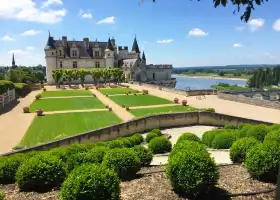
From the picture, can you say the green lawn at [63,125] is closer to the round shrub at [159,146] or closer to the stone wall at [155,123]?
the stone wall at [155,123]

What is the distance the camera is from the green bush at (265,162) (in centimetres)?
734

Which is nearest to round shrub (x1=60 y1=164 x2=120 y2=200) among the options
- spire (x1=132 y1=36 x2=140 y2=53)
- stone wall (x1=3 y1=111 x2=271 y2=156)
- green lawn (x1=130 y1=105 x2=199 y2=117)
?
stone wall (x1=3 y1=111 x2=271 y2=156)

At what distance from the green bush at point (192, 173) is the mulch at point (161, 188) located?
0.31m

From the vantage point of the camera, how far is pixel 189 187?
6.44 meters

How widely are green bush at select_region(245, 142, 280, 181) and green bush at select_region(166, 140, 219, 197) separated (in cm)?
139

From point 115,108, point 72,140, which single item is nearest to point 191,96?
point 115,108

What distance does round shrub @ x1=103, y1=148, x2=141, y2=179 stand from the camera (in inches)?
311

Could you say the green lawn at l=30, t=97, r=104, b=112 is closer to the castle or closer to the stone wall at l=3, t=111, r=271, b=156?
the stone wall at l=3, t=111, r=271, b=156

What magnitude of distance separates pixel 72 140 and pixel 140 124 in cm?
732

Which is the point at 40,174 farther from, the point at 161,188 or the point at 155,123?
the point at 155,123

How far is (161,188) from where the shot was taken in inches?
284

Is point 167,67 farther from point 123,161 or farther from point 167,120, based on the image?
point 123,161

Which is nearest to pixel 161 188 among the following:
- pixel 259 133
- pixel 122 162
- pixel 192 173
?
pixel 192 173

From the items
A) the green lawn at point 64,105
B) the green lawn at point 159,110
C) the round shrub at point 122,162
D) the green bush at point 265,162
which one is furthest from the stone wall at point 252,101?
the round shrub at point 122,162
